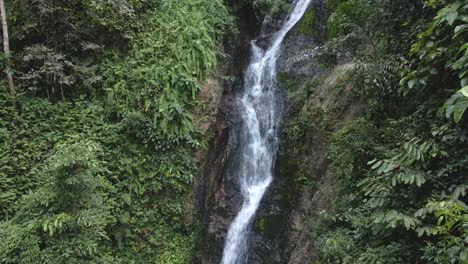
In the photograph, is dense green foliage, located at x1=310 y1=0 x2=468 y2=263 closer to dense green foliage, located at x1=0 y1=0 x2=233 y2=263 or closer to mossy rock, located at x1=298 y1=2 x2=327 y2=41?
dense green foliage, located at x1=0 y1=0 x2=233 y2=263

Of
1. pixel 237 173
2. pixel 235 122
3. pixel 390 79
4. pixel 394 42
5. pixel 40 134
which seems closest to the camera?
pixel 390 79

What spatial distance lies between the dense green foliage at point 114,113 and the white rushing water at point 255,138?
1.21 meters

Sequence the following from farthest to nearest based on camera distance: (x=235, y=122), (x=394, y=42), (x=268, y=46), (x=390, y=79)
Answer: (x=268, y=46) < (x=235, y=122) < (x=394, y=42) < (x=390, y=79)

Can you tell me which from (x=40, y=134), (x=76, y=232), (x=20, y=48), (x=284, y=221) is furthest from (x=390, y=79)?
(x=20, y=48)

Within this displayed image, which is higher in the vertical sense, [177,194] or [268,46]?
[268,46]

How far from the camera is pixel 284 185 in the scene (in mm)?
8508

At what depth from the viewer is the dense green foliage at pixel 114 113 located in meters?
6.98

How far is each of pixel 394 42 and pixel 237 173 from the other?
17.5 feet

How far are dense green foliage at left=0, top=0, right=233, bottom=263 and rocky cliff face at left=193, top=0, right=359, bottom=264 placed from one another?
2.48ft

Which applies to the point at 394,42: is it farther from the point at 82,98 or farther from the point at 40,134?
the point at 40,134

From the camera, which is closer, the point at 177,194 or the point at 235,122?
the point at 177,194

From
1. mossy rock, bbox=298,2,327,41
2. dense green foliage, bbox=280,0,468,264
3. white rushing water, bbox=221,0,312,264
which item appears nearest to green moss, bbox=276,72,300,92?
white rushing water, bbox=221,0,312,264

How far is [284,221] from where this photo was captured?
7914 millimetres

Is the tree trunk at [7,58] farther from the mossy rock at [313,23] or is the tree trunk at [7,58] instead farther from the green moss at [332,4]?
the green moss at [332,4]
